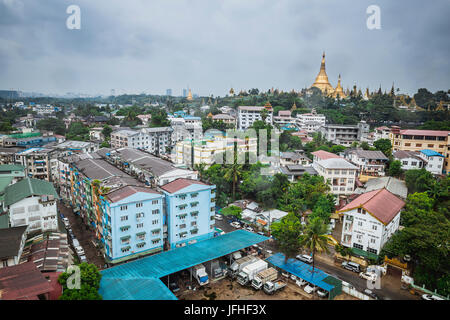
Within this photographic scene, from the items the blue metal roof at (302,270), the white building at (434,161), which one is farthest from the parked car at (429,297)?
the white building at (434,161)

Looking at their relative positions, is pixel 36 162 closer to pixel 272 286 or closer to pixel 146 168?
pixel 146 168

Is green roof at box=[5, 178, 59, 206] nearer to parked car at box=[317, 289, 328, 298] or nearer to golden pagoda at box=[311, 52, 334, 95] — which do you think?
parked car at box=[317, 289, 328, 298]

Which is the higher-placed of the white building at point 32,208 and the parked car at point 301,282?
the white building at point 32,208

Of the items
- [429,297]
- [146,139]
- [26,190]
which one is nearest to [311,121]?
[146,139]

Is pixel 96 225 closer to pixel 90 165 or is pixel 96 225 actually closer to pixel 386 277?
pixel 90 165

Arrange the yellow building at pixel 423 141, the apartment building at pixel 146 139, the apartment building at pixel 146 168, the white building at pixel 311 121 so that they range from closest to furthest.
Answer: the apartment building at pixel 146 168
the yellow building at pixel 423 141
the apartment building at pixel 146 139
the white building at pixel 311 121

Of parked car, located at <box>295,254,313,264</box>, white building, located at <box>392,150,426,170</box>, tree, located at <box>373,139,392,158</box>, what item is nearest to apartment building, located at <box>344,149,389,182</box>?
white building, located at <box>392,150,426,170</box>

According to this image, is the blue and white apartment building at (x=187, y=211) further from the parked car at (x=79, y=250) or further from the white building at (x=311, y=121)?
the white building at (x=311, y=121)
